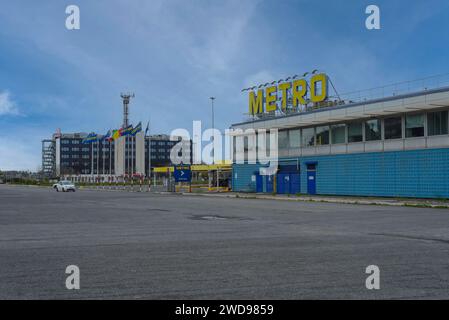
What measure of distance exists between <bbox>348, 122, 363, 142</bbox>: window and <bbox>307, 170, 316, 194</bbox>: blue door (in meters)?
5.09

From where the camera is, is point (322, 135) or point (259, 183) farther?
point (259, 183)

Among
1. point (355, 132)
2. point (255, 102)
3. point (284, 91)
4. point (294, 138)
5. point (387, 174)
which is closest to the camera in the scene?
point (387, 174)

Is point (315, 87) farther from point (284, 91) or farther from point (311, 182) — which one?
point (311, 182)

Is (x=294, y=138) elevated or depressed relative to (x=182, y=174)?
elevated

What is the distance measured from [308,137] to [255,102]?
8.95 m

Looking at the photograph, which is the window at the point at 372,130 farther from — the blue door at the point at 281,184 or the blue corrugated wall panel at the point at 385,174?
the blue door at the point at 281,184

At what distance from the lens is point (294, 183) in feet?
146

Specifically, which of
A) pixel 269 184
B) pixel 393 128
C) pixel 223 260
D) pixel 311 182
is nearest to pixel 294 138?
pixel 311 182

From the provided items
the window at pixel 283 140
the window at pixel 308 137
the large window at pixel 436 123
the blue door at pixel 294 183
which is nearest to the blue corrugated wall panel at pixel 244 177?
the window at pixel 283 140

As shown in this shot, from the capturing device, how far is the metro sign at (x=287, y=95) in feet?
141

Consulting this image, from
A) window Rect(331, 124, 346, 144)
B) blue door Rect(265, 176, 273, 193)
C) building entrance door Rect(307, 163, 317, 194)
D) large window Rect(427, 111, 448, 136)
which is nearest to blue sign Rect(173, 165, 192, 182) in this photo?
blue door Rect(265, 176, 273, 193)

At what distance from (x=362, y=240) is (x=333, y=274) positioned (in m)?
4.92

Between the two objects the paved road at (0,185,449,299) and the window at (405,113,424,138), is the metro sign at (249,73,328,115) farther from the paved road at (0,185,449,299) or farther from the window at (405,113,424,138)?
the paved road at (0,185,449,299)
